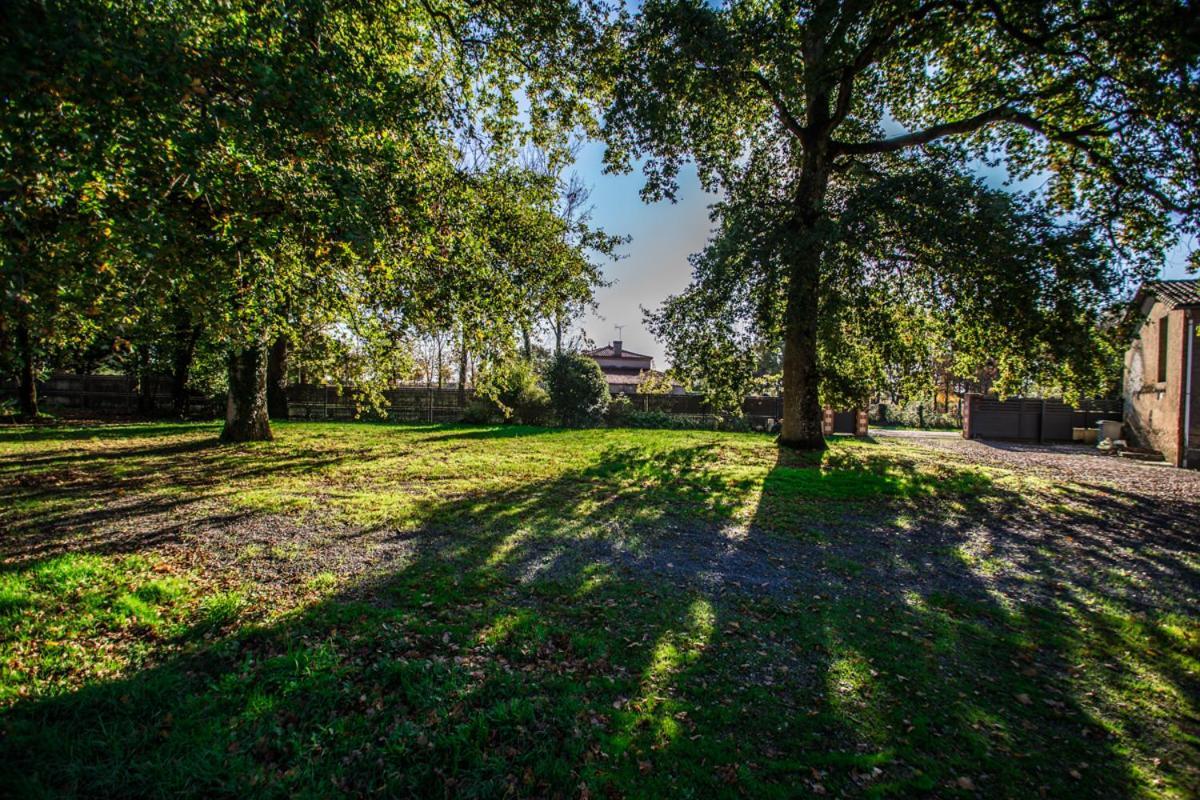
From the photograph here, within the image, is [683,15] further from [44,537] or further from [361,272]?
[44,537]

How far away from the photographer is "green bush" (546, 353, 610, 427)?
61.1ft

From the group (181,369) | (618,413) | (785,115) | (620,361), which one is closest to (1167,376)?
(785,115)

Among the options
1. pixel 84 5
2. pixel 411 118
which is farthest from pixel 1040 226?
pixel 84 5

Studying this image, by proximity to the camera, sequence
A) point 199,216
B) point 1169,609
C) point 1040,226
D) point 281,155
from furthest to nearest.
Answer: point 1040,226, point 199,216, point 281,155, point 1169,609

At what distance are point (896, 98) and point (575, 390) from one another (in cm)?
1280

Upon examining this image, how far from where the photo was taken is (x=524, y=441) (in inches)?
526

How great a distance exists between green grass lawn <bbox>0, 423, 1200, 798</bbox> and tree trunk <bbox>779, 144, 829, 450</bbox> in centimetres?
449

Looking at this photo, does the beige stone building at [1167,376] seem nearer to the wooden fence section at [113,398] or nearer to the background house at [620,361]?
the wooden fence section at [113,398]

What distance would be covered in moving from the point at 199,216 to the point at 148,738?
538 cm

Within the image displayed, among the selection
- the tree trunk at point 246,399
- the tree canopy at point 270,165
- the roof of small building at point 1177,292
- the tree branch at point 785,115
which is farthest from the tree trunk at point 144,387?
the roof of small building at point 1177,292

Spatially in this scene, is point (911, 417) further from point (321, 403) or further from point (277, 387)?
point (277, 387)

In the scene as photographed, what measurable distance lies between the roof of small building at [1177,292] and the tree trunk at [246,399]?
74.6 feet

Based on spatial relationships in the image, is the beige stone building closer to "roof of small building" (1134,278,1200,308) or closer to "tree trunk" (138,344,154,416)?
"roof of small building" (1134,278,1200,308)

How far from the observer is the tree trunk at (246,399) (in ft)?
37.6
